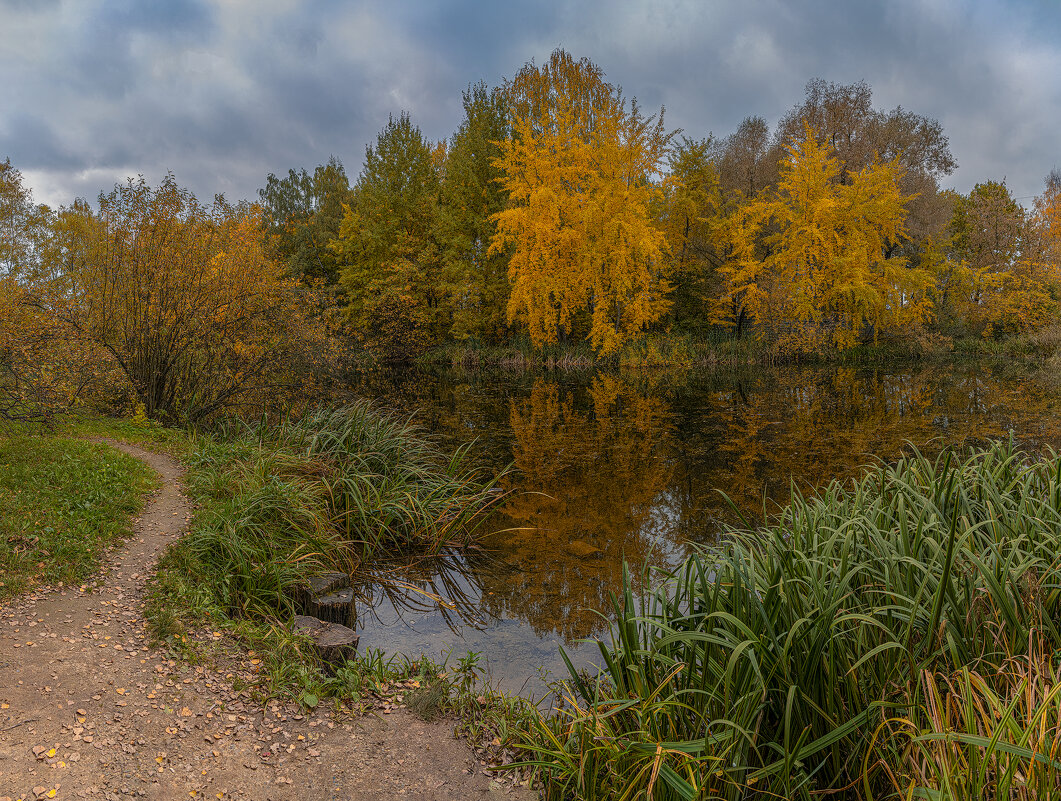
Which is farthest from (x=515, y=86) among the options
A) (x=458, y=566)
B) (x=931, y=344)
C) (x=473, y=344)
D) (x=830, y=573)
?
(x=830, y=573)

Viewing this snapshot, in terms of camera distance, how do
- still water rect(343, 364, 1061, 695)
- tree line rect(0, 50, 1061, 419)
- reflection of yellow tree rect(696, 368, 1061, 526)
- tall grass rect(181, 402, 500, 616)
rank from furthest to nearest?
tree line rect(0, 50, 1061, 419) < reflection of yellow tree rect(696, 368, 1061, 526) < still water rect(343, 364, 1061, 695) < tall grass rect(181, 402, 500, 616)

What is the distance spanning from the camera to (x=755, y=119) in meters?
31.7

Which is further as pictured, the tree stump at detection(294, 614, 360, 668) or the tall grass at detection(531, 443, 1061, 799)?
→ the tree stump at detection(294, 614, 360, 668)

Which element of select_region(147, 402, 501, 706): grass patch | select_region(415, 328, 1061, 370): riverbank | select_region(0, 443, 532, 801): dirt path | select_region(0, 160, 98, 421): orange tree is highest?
select_region(415, 328, 1061, 370): riverbank

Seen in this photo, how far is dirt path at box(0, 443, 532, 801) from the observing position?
2.91 meters

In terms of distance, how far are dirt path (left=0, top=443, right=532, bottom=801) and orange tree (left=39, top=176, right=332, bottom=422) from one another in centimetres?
674

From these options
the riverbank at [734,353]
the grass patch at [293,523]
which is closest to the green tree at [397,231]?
the riverbank at [734,353]

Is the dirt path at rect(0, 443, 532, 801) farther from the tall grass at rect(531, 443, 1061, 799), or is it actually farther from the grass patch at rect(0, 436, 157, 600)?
the tall grass at rect(531, 443, 1061, 799)

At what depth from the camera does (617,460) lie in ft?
34.1

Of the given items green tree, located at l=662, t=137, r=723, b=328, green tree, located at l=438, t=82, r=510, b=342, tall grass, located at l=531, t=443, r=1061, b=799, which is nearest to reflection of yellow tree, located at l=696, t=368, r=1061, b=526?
tall grass, located at l=531, t=443, r=1061, b=799

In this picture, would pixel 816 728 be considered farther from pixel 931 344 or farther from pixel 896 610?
pixel 931 344

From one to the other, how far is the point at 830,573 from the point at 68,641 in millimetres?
4776

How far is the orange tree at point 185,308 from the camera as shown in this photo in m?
9.30

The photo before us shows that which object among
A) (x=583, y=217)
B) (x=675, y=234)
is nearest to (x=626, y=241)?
(x=583, y=217)
